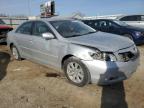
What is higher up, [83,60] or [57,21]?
[57,21]

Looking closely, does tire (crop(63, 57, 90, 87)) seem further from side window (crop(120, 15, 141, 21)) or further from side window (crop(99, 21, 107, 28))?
side window (crop(120, 15, 141, 21))

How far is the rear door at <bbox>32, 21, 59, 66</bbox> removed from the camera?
579cm

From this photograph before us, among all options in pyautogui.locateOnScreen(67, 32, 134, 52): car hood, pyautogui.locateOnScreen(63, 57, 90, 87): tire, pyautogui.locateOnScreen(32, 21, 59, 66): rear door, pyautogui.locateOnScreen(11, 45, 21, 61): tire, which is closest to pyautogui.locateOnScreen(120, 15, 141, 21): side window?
pyautogui.locateOnScreen(11, 45, 21, 61): tire

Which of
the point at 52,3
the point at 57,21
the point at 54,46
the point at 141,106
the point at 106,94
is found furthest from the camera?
the point at 52,3

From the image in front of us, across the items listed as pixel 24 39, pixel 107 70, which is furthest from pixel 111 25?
pixel 107 70

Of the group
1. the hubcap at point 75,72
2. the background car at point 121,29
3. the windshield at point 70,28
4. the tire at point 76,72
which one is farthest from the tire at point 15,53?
the background car at point 121,29

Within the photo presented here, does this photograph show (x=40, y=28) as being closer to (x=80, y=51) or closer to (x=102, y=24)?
(x=80, y=51)

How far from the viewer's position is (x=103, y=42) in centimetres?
512

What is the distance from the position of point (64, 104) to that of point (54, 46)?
1.88m

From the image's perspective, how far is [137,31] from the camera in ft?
36.8

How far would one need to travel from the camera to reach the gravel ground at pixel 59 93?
4.32 m

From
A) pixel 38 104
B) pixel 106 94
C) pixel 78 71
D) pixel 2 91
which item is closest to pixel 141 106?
pixel 106 94

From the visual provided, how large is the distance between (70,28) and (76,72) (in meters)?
1.54

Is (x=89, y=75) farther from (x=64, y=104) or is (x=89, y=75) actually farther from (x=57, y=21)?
(x=57, y=21)
